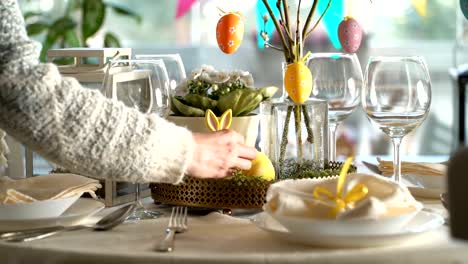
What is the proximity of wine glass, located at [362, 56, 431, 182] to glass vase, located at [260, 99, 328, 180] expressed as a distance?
0.14 m

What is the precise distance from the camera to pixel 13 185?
156cm

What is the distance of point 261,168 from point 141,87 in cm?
25

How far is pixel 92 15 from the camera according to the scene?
161 inches

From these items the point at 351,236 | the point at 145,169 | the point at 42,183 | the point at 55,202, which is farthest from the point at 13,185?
the point at 351,236

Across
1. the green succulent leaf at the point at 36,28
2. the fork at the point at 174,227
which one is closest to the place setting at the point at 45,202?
the fork at the point at 174,227

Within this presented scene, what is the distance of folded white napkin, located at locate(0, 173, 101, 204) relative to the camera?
4.70 feet

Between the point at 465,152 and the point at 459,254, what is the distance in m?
0.25

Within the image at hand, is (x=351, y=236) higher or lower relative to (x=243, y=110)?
lower

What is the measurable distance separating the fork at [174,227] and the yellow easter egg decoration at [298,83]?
0.30m

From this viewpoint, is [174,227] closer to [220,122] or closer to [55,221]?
[55,221]

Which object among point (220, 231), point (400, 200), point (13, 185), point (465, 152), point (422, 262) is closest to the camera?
point (465, 152)

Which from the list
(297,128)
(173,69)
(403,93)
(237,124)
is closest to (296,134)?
(297,128)

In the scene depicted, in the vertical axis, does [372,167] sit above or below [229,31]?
below

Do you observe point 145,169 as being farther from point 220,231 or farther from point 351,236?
point 351,236
